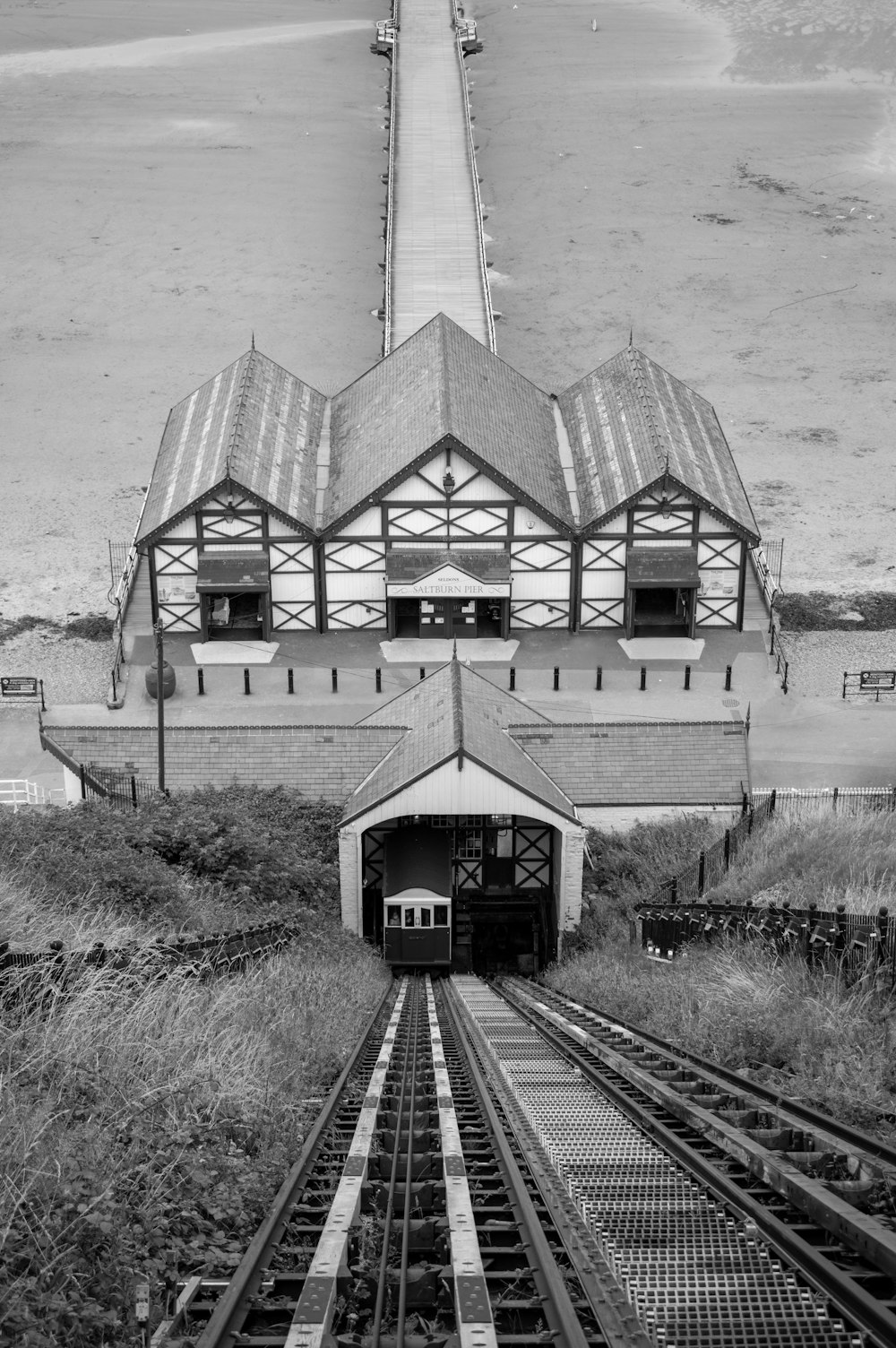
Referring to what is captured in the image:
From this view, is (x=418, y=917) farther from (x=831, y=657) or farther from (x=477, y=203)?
(x=477, y=203)

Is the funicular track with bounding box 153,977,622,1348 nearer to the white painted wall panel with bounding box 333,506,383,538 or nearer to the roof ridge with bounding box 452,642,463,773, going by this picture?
the roof ridge with bounding box 452,642,463,773

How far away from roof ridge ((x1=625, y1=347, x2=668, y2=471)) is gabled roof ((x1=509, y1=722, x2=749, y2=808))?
9301 millimetres

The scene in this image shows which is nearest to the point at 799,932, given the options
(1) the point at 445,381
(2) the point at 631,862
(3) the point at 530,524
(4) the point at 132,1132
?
(4) the point at 132,1132

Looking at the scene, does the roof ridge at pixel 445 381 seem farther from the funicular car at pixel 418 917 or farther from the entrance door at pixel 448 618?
the funicular car at pixel 418 917

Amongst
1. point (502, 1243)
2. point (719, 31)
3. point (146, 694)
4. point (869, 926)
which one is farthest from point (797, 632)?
point (719, 31)

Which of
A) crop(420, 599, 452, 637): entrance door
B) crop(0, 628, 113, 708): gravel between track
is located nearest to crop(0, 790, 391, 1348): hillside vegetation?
crop(0, 628, 113, 708): gravel between track

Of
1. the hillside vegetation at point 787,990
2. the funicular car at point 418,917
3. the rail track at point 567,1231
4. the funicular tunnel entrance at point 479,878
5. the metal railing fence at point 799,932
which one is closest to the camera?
the rail track at point 567,1231

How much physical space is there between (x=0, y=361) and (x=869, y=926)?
50.2 metres

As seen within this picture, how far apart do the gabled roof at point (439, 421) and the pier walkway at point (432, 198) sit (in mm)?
6101

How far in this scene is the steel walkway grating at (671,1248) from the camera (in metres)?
7.76

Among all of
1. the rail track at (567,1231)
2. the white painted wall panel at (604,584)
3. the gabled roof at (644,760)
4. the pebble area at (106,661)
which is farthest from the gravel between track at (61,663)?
the rail track at (567,1231)

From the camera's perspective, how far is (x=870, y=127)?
88.3 metres

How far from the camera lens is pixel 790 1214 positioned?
31.6 ft

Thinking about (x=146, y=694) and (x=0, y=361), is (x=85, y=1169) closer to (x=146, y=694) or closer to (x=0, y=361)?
(x=146, y=694)
